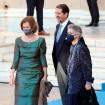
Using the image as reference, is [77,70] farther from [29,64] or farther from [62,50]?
[29,64]

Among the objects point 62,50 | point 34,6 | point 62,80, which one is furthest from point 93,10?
point 62,80

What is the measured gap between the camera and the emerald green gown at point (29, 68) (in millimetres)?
5316

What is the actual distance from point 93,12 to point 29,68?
6.48m

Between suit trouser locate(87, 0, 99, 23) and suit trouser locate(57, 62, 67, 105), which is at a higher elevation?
suit trouser locate(87, 0, 99, 23)

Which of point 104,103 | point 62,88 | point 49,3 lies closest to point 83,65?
point 62,88

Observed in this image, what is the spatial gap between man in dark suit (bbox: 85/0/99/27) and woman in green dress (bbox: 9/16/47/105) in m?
6.27

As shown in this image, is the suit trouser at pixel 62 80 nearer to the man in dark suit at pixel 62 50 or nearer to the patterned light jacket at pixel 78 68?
the man in dark suit at pixel 62 50

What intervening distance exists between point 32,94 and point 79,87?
0.67 metres

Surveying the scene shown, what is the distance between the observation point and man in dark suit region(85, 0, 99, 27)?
1143 centimetres

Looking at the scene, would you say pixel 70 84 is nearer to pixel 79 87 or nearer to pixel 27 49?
pixel 79 87

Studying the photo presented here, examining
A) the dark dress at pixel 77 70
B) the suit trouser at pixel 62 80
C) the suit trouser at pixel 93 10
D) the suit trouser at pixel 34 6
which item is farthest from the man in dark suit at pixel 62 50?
the suit trouser at pixel 93 10

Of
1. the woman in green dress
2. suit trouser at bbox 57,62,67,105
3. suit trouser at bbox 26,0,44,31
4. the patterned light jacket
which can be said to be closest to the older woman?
the patterned light jacket

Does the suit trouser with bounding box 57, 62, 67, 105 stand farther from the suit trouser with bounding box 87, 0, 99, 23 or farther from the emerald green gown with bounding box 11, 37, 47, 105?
the suit trouser with bounding box 87, 0, 99, 23

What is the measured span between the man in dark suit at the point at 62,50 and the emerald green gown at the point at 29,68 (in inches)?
7.7
